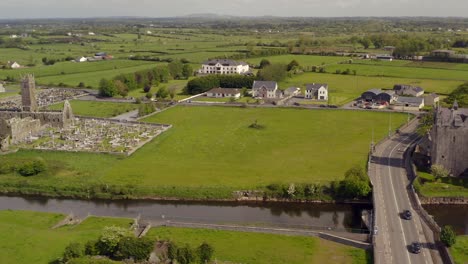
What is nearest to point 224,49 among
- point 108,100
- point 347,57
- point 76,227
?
point 347,57

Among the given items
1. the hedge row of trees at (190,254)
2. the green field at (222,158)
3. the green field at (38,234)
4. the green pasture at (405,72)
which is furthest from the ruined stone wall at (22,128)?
the green pasture at (405,72)

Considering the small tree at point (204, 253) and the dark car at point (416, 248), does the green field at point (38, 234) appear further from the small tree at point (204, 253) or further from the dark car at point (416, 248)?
the dark car at point (416, 248)

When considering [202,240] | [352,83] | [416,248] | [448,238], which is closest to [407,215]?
[448,238]

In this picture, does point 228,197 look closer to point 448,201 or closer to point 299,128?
point 448,201

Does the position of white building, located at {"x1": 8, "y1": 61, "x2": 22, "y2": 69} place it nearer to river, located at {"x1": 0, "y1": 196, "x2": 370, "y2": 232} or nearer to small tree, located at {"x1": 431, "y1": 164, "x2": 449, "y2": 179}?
river, located at {"x1": 0, "y1": 196, "x2": 370, "y2": 232}

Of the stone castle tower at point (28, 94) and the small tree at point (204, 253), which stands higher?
the stone castle tower at point (28, 94)

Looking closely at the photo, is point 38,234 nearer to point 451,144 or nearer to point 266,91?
point 451,144

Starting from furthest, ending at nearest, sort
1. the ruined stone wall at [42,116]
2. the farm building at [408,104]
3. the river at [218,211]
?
the farm building at [408,104] < the ruined stone wall at [42,116] < the river at [218,211]
